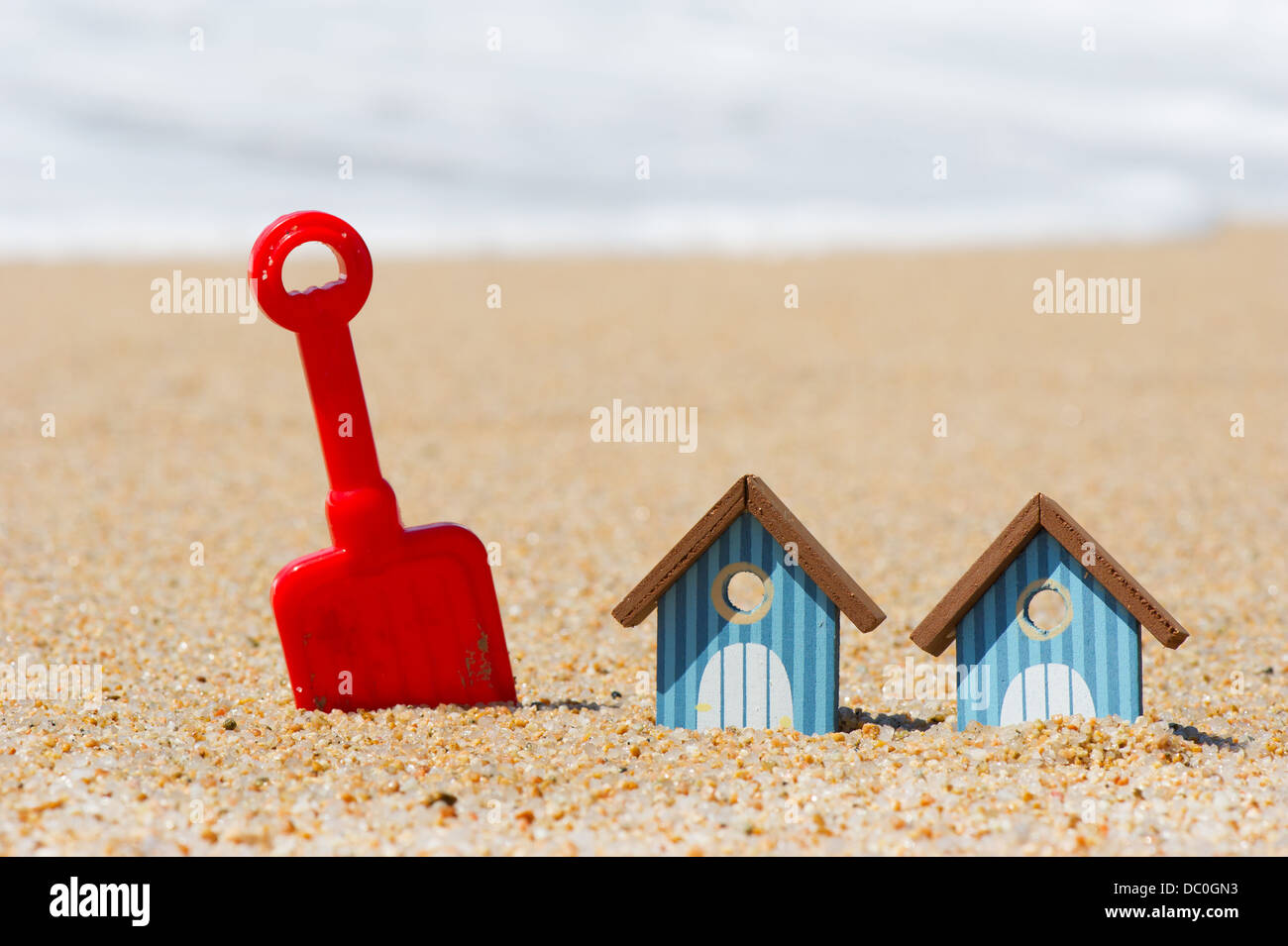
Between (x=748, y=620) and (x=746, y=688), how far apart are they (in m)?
0.27

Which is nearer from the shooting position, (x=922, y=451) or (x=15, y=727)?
(x=15, y=727)

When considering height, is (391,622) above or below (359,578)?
below

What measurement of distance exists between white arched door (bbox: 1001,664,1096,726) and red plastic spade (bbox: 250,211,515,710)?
211 cm

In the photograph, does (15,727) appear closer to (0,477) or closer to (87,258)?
(0,477)

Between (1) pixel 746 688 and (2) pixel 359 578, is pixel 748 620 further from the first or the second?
(2) pixel 359 578

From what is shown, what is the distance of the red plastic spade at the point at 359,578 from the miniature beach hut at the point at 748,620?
2.64ft

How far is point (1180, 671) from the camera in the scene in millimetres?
6258

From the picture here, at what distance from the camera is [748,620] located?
479cm

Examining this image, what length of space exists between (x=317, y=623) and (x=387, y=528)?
47 centimetres

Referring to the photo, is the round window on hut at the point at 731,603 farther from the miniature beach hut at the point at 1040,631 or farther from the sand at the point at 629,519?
the miniature beach hut at the point at 1040,631

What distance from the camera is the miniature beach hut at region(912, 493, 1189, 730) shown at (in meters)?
4.65

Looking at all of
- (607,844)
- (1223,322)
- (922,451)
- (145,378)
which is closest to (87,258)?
(145,378)

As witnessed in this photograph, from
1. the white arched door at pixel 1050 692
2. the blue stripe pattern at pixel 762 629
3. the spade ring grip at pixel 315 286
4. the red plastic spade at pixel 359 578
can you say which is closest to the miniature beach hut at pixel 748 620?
the blue stripe pattern at pixel 762 629

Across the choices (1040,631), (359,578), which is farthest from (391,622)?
(1040,631)
